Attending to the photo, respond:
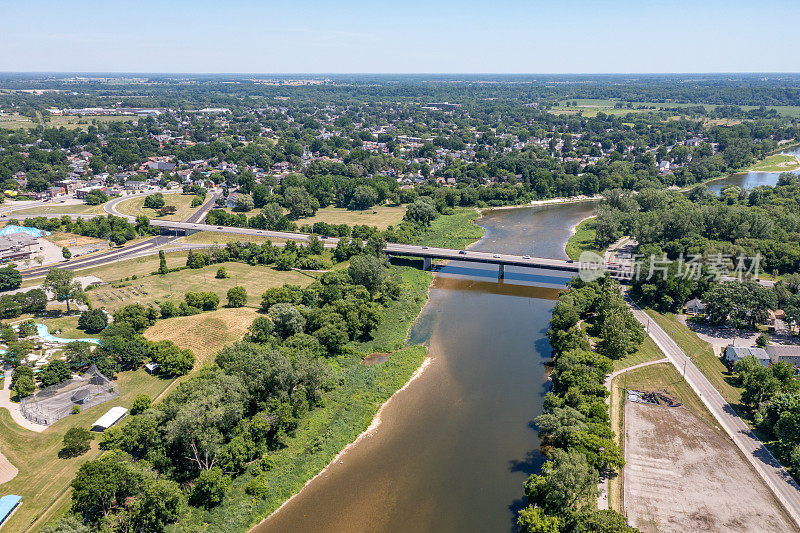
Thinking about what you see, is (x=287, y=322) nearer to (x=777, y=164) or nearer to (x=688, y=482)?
(x=688, y=482)

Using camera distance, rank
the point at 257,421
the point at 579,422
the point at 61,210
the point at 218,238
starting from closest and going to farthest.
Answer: the point at 579,422
the point at 257,421
the point at 218,238
the point at 61,210

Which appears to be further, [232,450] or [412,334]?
[412,334]

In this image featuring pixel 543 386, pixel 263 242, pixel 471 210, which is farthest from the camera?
pixel 471 210

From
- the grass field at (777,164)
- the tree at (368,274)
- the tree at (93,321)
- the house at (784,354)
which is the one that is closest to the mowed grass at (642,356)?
the house at (784,354)

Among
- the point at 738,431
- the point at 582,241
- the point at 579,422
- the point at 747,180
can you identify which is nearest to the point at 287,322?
the point at 579,422

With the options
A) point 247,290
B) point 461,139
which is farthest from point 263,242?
point 461,139

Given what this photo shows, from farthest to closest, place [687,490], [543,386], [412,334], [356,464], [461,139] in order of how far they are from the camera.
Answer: [461,139] → [412,334] → [543,386] → [356,464] → [687,490]

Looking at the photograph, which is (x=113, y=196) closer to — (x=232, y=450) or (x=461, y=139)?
(x=232, y=450)
